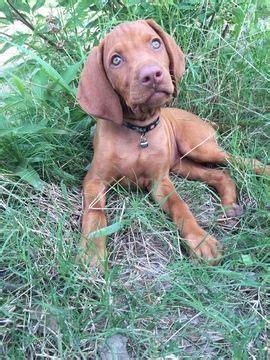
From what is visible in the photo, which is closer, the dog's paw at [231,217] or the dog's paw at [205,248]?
the dog's paw at [205,248]

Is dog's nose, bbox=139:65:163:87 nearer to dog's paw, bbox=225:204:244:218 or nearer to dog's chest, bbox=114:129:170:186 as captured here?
dog's chest, bbox=114:129:170:186

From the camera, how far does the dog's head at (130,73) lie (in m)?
2.43

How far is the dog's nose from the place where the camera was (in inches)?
93.4

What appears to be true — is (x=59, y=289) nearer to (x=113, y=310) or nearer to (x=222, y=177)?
(x=113, y=310)

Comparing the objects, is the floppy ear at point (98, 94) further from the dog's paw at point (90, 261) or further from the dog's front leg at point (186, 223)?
the dog's paw at point (90, 261)

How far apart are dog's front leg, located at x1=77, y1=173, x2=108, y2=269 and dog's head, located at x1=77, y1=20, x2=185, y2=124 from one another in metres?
0.37

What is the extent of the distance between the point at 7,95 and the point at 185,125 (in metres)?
1.07

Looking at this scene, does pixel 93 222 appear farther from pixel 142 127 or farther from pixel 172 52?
pixel 172 52

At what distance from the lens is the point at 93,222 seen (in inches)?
101

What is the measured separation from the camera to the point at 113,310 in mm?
2127

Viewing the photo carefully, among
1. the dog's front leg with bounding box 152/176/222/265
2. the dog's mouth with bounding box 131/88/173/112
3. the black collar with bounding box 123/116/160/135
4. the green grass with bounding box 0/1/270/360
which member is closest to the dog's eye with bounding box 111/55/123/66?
the dog's mouth with bounding box 131/88/173/112

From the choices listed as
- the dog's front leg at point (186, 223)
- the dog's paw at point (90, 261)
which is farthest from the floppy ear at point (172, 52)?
the dog's paw at point (90, 261)

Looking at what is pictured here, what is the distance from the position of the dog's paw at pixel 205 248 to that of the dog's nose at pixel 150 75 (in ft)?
2.34

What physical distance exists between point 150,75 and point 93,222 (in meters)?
0.73
